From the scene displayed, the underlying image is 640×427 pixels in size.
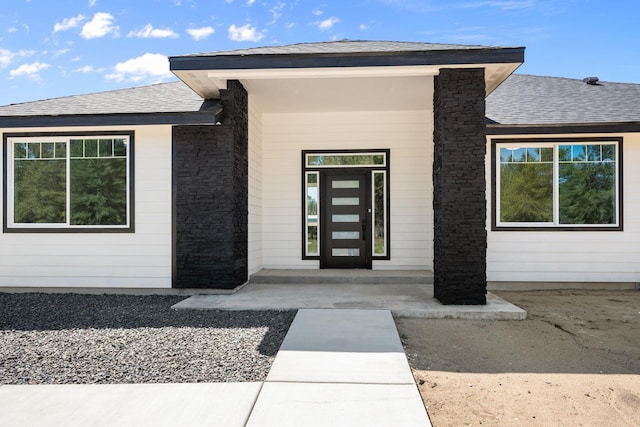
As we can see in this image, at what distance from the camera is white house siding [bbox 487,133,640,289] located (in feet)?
23.8

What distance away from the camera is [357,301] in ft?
18.9

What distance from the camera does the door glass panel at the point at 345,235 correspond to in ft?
28.1

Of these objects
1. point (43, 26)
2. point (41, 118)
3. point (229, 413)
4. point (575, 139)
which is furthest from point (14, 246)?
point (575, 139)

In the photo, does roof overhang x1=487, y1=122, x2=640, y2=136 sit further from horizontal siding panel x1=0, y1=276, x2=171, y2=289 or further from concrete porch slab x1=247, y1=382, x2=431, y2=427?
horizontal siding panel x1=0, y1=276, x2=171, y2=289

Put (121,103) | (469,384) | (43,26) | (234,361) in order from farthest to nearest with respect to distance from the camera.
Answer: (43,26), (121,103), (234,361), (469,384)

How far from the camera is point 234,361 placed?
3.47m

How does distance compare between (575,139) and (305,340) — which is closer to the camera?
(305,340)

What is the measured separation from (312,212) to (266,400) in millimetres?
6039

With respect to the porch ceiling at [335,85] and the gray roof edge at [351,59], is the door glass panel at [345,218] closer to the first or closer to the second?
the porch ceiling at [335,85]

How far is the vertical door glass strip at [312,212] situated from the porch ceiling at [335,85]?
1410mm

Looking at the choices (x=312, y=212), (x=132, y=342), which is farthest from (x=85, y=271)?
(x=312, y=212)

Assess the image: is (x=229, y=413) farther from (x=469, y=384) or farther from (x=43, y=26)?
(x=43, y=26)

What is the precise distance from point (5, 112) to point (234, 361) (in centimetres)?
642

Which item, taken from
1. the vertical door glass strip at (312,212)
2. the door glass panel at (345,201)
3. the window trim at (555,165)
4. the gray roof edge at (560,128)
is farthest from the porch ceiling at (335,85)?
the door glass panel at (345,201)
